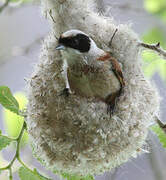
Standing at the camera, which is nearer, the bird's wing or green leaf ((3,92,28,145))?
the bird's wing

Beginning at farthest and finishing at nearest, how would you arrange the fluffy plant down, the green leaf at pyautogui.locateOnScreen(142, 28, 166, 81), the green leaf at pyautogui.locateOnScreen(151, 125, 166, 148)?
the green leaf at pyautogui.locateOnScreen(142, 28, 166, 81) → the green leaf at pyautogui.locateOnScreen(151, 125, 166, 148) → the fluffy plant down

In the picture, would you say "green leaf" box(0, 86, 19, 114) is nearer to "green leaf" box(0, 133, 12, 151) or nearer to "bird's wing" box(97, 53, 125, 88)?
"green leaf" box(0, 133, 12, 151)

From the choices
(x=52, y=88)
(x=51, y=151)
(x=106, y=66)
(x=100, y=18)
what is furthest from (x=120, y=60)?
(x=51, y=151)

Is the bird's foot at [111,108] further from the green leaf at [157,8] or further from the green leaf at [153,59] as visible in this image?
the green leaf at [157,8]

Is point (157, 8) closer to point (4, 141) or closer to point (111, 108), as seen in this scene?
point (111, 108)

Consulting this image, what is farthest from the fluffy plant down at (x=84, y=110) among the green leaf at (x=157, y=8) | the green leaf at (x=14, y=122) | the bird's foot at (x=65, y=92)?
the green leaf at (x=157, y=8)

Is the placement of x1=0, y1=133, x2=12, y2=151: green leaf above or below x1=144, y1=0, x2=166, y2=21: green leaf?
below

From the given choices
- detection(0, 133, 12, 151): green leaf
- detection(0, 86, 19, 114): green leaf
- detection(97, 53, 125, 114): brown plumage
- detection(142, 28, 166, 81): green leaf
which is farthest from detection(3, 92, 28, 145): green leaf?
detection(142, 28, 166, 81): green leaf

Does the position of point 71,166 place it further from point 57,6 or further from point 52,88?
point 57,6
